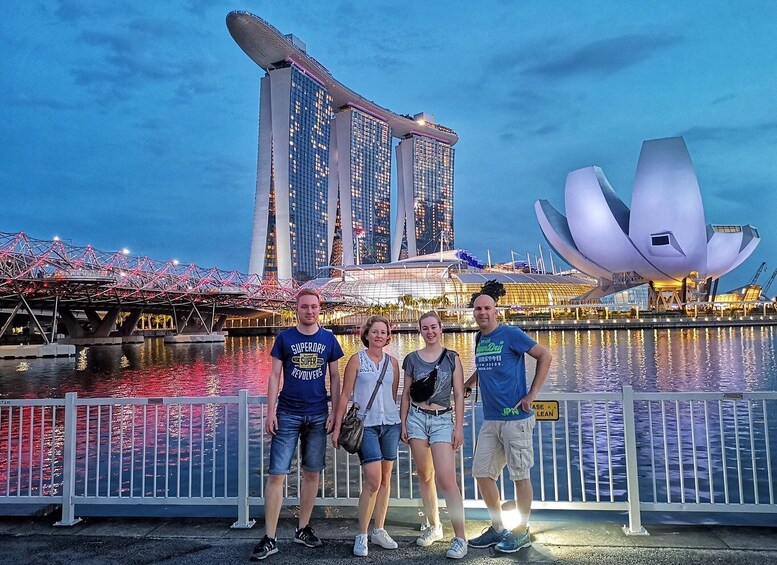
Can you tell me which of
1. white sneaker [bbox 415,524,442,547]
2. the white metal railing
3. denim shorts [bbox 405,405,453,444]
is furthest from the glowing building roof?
white sneaker [bbox 415,524,442,547]

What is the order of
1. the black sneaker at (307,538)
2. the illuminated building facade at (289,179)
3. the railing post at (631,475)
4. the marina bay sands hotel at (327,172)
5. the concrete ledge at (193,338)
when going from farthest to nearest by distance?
the marina bay sands hotel at (327,172), the illuminated building facade at (289,179), the concrete ledge at (193,338), the railing post at (631,475), the black sneaker at (307,538)

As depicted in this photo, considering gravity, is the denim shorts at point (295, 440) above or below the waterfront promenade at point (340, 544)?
above

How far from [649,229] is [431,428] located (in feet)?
273

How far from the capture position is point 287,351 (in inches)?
182

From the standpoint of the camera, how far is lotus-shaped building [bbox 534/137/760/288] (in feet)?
250

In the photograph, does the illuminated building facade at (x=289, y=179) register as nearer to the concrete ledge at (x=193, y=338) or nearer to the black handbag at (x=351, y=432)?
the concrete ledge at (x=193, y=338)

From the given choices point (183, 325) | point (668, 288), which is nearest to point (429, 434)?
point (183, 325)

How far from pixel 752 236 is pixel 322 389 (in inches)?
4204

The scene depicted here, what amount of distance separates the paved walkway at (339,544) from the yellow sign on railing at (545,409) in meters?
0.92

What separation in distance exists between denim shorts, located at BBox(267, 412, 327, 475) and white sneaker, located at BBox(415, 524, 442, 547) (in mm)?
947

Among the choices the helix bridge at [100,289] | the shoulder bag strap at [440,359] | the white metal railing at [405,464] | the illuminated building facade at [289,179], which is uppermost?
the illuminated building facade at [289,179]

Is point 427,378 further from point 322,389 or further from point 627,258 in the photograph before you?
point 627,258

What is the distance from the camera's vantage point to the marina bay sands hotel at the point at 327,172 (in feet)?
394

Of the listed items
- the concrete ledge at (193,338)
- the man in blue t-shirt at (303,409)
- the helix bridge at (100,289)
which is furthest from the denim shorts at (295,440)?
the concrete ledge at (193,338)
